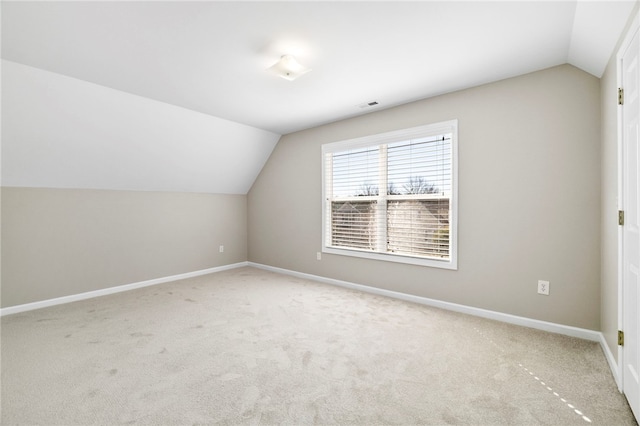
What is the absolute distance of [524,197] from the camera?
9.34 feet

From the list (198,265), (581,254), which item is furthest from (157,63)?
(581,254)

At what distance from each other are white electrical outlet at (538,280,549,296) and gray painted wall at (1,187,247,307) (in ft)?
15.5

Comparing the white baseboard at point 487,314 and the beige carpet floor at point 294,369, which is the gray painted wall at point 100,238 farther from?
the white baseboard at point 487,314

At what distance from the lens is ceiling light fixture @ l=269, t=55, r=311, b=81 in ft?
8.03

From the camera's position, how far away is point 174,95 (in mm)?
3318

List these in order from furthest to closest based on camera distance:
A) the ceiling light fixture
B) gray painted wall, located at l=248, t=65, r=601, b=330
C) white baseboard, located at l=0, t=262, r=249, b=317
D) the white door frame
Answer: white baseboard, located at l=0, t=262, r=249, b=317 → gray painted wall, located at l=248, t=65, r=601, b=330 → the ceiling light fixture → the white door frame

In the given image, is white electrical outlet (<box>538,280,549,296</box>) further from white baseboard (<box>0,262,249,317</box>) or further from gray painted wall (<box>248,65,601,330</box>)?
white baseboard (<box>0,262,249,317</box>)

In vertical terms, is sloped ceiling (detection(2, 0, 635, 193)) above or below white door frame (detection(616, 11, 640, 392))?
above

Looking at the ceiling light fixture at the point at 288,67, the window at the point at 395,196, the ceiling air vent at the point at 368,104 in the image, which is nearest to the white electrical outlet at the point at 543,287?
the window at the point at 395,196

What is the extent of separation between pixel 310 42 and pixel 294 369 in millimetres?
2486

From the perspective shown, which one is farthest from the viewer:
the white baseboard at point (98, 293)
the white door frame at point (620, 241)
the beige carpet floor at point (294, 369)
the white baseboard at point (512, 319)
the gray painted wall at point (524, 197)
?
the white baseboard at point (98, 293)

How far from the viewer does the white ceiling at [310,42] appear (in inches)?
74.5

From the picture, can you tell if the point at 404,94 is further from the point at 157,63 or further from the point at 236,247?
the point at 236,247

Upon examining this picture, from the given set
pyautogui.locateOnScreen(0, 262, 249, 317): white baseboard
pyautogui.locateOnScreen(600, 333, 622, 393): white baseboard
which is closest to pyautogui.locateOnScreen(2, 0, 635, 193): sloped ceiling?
pyautogui.locateOnScreen(0, 262, 249, 317): white baseboard
